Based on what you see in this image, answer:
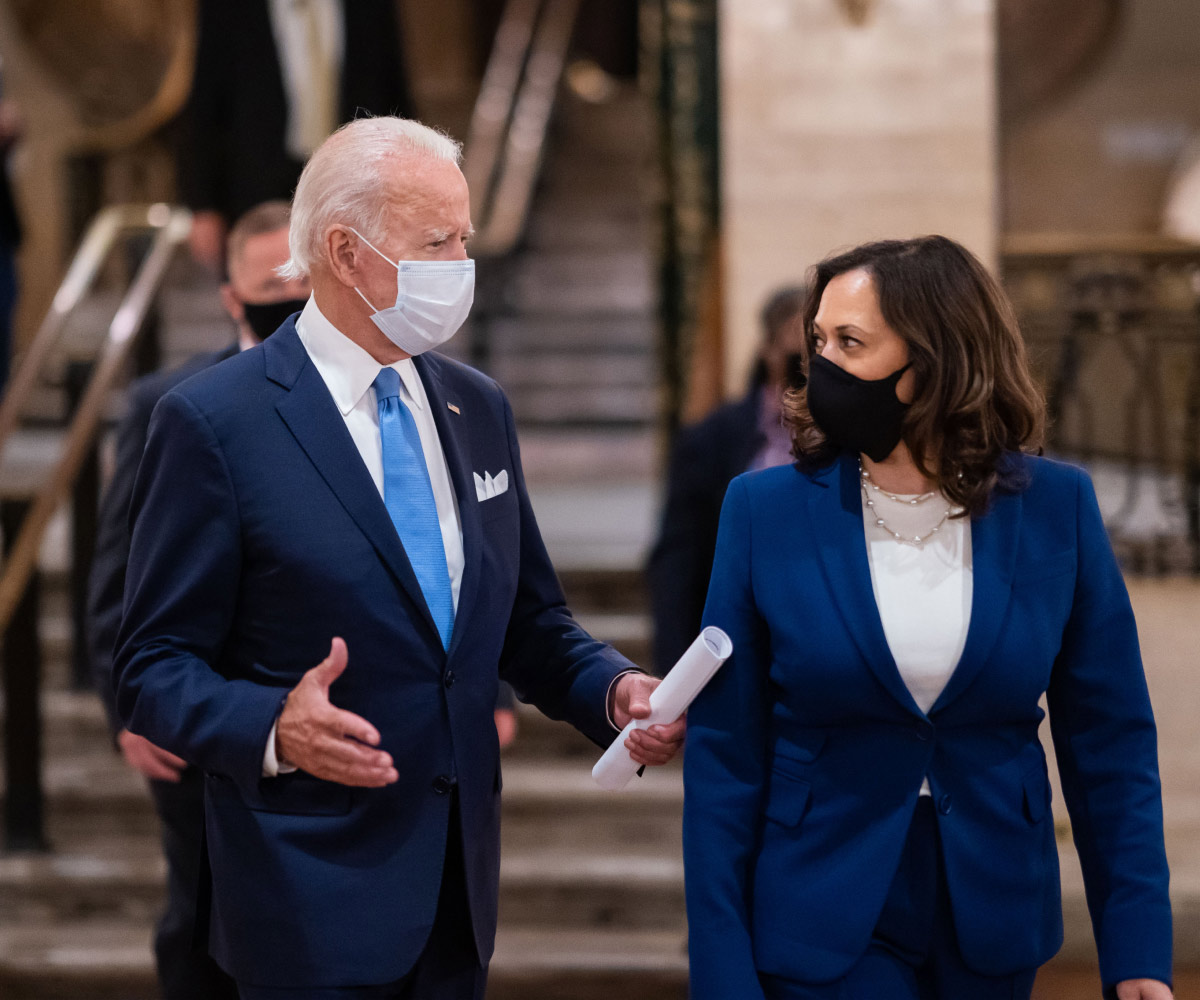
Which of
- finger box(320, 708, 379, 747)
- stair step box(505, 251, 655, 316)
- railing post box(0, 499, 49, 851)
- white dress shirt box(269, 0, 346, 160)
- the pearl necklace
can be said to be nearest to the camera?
finger box(320, 708, 379, 747)

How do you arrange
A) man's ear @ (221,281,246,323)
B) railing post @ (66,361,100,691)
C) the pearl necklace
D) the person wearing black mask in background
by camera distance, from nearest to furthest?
the pearl necklace < man's ear @ (221,281,246,323) < the person wearing black mask in background < railing post @ (66,361,100,691)

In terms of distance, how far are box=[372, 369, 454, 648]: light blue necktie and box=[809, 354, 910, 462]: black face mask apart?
54 cm

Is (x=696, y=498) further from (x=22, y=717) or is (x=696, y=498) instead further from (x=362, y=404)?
(x=22, y=717)

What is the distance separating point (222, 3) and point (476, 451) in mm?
3969

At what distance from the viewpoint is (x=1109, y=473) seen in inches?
263

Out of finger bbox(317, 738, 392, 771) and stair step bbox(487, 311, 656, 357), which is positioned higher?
stair step bbox(487, 311, 656, 357)

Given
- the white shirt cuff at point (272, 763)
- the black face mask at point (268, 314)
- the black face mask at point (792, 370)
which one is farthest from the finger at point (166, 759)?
the black face mask at point (792, 370)

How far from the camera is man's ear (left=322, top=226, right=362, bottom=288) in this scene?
6.63 feet

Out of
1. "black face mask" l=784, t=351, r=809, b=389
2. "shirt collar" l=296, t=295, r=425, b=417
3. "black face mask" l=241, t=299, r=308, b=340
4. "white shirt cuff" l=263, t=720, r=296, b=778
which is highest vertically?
"black face mask" l=241, t=299, r=308, b=340

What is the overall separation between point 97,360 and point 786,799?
4.19 m

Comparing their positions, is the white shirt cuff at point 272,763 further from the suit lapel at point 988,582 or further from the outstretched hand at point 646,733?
the suit lapel at point 988,582

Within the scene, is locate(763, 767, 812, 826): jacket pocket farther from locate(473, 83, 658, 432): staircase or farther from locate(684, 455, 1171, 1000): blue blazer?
locate(473, 83, 658, 432): staircase

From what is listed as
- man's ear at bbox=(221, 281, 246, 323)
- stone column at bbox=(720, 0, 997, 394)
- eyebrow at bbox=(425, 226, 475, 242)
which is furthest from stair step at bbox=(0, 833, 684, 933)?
eyebrow at bbox=(425, 226, 475, 242)

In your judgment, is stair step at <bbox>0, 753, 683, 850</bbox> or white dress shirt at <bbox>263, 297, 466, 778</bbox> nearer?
white dress shirt at <bbox>263, 297, 466, 778</bbox>
